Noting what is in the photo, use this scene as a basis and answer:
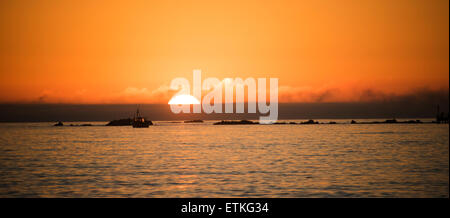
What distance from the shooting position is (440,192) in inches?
1059
